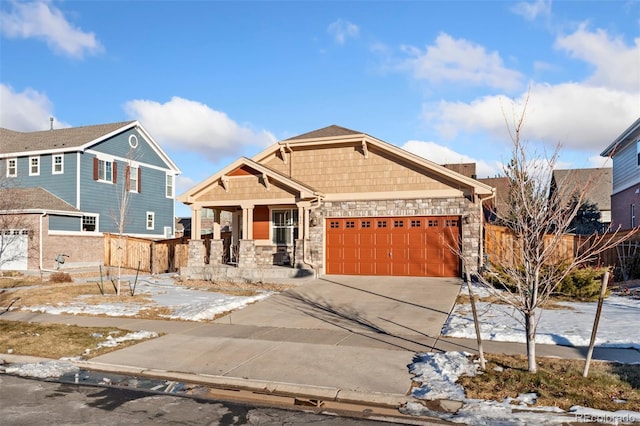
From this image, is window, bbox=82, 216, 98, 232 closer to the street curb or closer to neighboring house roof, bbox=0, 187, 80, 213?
neighboring house roof, bbox=0, 187, 80, 213

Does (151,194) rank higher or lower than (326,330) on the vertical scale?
higher

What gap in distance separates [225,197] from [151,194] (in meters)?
15.3

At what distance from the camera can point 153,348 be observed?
948cm

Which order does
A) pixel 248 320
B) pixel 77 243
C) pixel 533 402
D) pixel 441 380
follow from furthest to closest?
1. pixel 77 243
2. pixel 248 320
3. pixel 441 380
4. pixel 533 402

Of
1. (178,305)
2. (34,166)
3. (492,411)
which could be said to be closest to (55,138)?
(34,166)

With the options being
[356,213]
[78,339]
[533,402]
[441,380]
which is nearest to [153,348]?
[78,339]

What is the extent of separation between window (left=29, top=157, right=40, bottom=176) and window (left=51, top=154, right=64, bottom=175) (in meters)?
1.27

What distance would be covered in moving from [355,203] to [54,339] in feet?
40.7

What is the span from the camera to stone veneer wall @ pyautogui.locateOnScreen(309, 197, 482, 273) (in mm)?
18172

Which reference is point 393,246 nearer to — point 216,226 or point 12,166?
point 216,226

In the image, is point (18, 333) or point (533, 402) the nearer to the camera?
point (533, 402)

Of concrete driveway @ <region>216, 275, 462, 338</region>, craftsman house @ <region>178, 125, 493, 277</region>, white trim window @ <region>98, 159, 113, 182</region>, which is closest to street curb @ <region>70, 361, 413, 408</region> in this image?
concrete driveway @ <region>216, 275, 462, 338</region>

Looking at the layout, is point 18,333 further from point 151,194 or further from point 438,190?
point 151,194

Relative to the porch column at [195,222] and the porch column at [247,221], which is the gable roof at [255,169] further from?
the porch column at [247,221]
